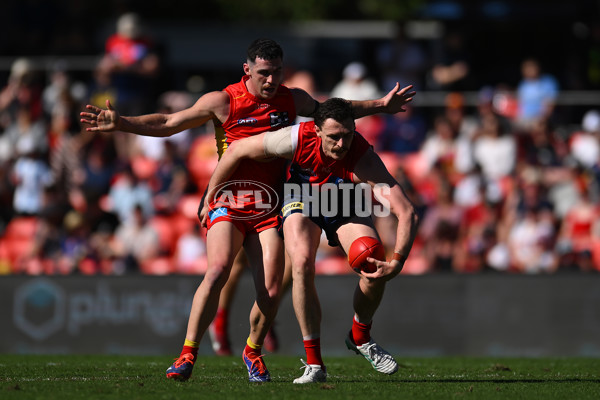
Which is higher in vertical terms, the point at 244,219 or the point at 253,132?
the point at 253,132

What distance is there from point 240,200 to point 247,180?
0.17 m

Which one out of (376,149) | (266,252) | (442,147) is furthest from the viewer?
(376,149)

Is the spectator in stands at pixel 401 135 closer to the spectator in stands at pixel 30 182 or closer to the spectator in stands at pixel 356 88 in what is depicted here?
the spectator in stands at pixel 356 88

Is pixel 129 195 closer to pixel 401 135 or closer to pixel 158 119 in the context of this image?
pixel 401 135

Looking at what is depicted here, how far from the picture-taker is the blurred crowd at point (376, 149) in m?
13.1

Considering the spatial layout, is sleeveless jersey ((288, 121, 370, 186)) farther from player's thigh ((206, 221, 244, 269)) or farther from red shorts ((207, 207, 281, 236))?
player's thigh ((206, 221, 244, 269))

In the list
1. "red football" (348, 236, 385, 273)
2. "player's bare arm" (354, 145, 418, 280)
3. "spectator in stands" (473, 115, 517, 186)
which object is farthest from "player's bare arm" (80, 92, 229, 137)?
"spectator in stands" (473, 115, 517, 186)

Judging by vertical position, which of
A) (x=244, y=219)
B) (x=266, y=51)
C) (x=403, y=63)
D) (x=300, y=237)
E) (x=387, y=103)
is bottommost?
(x=300, y=237)

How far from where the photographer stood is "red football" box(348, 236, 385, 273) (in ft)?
23.9

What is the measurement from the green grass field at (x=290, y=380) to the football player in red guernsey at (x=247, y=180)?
1.53 ft

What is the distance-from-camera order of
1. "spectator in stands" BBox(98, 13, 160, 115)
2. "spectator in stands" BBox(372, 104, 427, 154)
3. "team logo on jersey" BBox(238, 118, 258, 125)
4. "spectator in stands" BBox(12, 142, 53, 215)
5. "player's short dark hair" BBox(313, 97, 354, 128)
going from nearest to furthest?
1. "player's short dark hair" BBox(313, 97, 354, 128)
2. "team logo on jersey" BBox(238, 118, 258, 125)
3. "spectator in stands" BBox(372, 104, 427, 154)
4. "spectator in stands" BBox(12, 142, 53, 215)
5. "spectator in stands" BBox(98, 13, 160, 115)

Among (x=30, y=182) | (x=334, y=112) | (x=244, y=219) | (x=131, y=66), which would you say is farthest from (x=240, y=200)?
(x=131, y=66)

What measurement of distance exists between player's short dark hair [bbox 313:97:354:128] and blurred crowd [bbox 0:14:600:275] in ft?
18.7

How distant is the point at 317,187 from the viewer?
7.62 m
